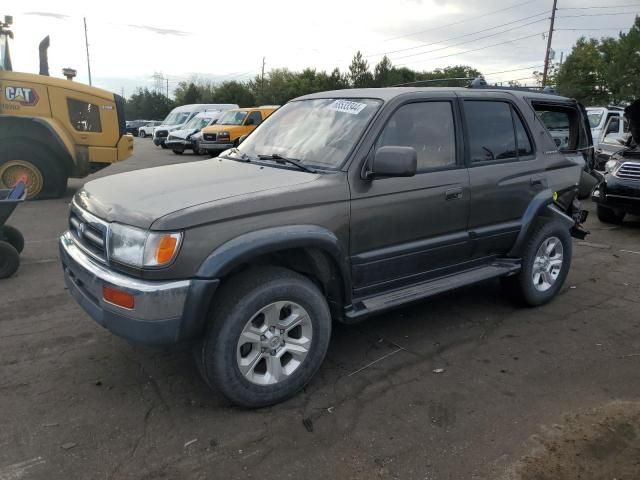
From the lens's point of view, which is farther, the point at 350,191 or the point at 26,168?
the point at 26,168

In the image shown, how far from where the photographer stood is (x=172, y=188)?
126 inches

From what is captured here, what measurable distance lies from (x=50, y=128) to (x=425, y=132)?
7696mm

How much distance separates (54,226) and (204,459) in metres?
6.13

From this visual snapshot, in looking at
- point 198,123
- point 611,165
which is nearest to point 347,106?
point 611,165

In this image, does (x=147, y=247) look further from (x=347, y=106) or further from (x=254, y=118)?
(x=254, y=118)

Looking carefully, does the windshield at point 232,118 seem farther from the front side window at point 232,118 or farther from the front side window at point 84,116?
the front side window at point 84,116

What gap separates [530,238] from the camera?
15.0 feet

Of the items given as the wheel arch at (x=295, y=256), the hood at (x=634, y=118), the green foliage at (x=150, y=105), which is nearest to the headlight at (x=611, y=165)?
the hood at (x=634, y=118)

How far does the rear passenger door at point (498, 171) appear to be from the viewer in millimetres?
4125

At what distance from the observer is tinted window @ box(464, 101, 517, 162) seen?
4.16m

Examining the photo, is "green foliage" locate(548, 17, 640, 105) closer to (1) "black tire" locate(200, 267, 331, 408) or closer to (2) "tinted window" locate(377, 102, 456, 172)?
(2) "tinted window" locate(377, 102, 456, 172)

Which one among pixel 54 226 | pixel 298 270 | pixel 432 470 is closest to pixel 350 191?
pixel 298 270

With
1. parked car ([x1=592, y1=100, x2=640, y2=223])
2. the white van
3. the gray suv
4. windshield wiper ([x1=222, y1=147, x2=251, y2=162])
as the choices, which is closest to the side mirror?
the gray suv

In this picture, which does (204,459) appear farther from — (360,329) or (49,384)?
(360,329)
